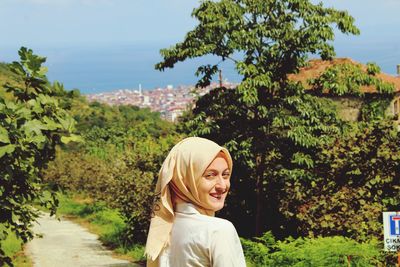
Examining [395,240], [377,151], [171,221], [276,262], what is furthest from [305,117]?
[171,221]

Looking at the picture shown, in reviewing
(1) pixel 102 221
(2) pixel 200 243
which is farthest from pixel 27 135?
(1) pixel 102 221

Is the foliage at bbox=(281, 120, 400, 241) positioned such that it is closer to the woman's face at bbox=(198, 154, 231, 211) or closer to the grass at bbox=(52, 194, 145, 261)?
the grass at bbox=(52, 194, 145, 261)

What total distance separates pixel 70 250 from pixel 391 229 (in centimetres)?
1449

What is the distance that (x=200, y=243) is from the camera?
8.67 ft

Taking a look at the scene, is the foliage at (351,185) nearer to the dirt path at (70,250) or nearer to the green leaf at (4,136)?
the dirt path at (70,250)

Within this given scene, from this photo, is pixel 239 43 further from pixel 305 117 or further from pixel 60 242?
pixel 60 242

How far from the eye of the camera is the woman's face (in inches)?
106

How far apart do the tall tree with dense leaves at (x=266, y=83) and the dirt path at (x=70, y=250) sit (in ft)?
13.7

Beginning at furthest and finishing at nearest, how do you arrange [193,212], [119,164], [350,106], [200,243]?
[350,106] → [119,164] → [193,212] → [200,243]

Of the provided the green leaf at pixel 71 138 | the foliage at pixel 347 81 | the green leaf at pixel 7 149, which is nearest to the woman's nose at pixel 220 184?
the green leaf at pixel 7 149

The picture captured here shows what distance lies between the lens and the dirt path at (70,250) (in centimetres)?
1812

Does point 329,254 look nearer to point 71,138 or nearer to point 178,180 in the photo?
point 71,138

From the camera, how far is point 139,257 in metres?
18.1

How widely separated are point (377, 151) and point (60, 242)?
11.8 metres
